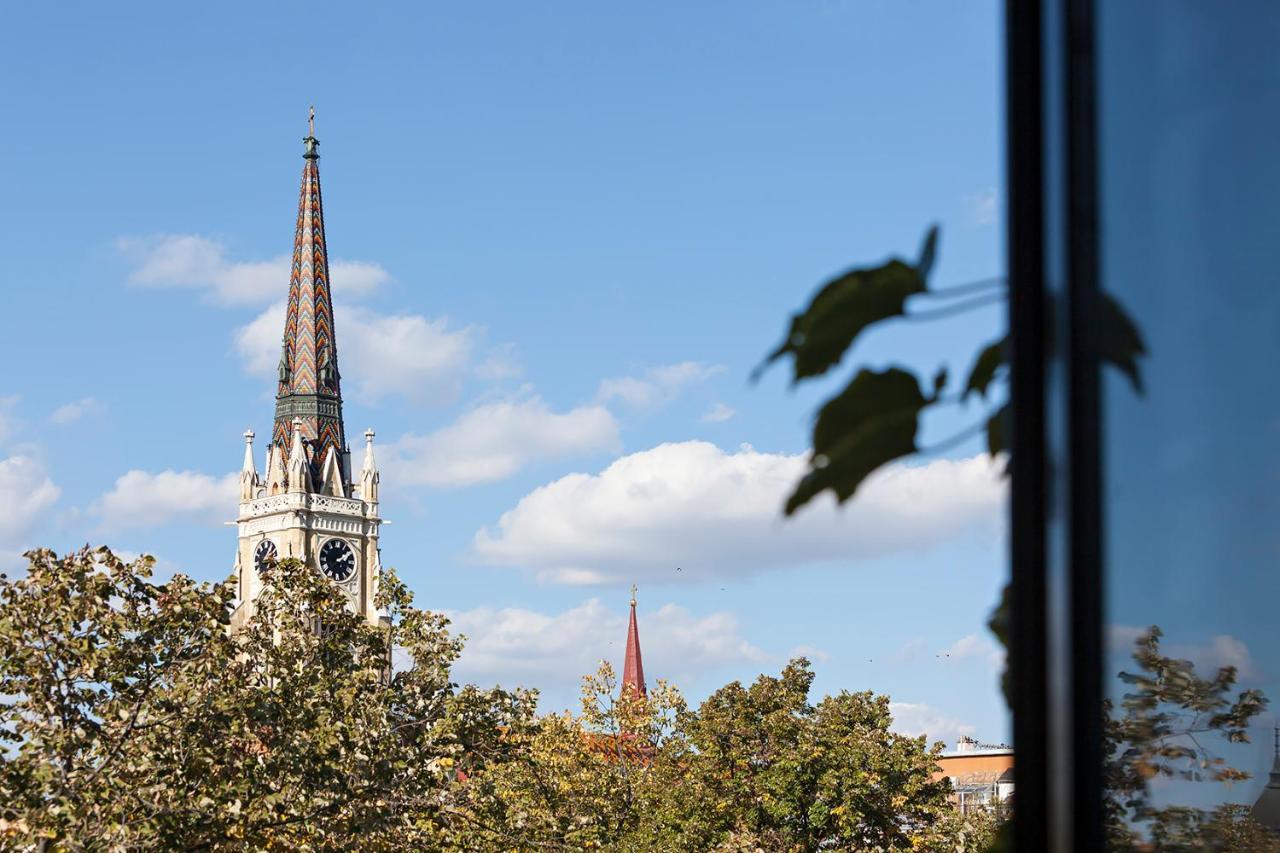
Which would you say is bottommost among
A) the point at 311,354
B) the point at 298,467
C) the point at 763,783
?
the point at 763,783

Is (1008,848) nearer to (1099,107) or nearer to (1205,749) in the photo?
(1205,749)

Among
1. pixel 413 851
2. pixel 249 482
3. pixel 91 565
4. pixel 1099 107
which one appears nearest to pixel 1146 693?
pixel 1099 107

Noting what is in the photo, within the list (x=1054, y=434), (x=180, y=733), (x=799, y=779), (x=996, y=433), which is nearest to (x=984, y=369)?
(x=996, y=433)

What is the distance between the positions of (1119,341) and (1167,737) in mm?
434

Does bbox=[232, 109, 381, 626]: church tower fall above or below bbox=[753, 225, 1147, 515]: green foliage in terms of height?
above

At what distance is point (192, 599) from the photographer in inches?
750

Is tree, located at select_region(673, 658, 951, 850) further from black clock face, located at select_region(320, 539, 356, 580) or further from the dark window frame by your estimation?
black clock face, located at select_region(320, 539, 356, 580)

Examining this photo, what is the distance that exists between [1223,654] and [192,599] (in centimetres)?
1822

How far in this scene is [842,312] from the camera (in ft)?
6.04

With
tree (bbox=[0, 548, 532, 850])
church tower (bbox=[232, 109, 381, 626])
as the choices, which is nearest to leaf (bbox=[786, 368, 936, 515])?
tree (bbox=[0, 548, 532, 850])

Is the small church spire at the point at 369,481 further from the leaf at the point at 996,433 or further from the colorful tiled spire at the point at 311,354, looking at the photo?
the leaf at the point at 996,433

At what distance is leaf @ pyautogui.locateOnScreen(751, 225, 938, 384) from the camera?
1793 mm

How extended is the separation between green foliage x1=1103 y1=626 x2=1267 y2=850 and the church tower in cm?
10025

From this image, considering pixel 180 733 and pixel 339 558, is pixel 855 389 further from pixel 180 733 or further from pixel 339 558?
pixel 339 558
